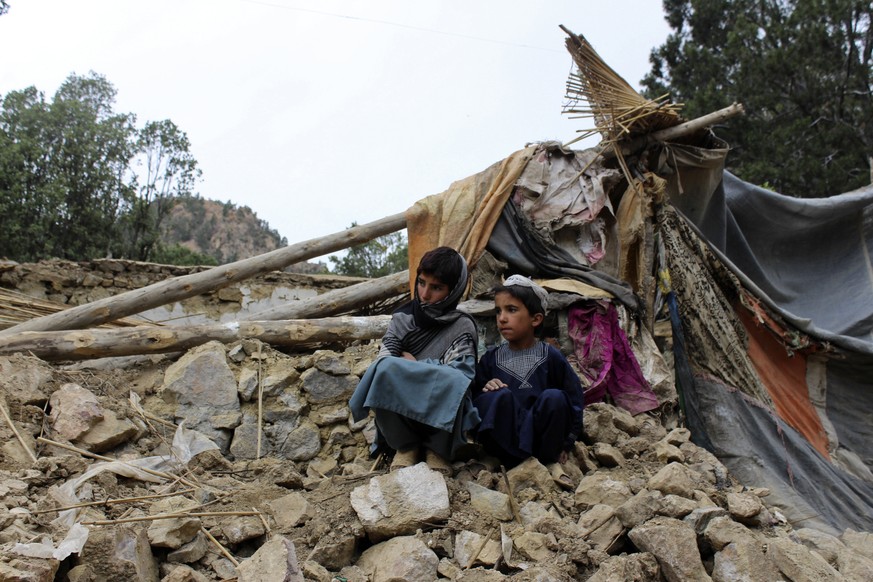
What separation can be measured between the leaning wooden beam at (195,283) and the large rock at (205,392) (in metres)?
0.78

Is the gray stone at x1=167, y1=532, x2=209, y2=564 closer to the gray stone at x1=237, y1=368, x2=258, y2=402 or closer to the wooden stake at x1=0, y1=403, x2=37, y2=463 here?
the wooden stake at x1=0, y1=403, x2=37, y2=463

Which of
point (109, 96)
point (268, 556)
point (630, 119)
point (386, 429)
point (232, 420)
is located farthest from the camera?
point (109, 96)

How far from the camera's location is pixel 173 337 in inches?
145

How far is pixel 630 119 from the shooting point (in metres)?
4.32

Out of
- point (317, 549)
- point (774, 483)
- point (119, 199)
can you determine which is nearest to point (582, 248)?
point (774, 483)

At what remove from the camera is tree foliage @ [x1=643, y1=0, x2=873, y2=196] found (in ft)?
43.7

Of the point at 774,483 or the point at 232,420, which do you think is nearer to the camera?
the point at 232,420

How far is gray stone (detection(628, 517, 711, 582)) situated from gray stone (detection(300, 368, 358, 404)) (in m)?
1.77

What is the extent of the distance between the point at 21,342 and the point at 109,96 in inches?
646

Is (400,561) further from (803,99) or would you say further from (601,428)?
(803,99)

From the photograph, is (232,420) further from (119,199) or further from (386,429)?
(119,199)

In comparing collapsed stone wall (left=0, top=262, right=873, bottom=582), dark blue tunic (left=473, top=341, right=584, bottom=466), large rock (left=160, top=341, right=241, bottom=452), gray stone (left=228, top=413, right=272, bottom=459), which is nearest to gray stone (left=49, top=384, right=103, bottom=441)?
collapsed stone wall (left=0, top=262, right=873, bottom=582)

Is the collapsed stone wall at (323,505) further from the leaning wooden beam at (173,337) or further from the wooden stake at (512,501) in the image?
Answer: the leaning wooden beam at (173,337)

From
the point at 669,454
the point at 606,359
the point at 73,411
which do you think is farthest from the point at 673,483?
the point at 73,411
